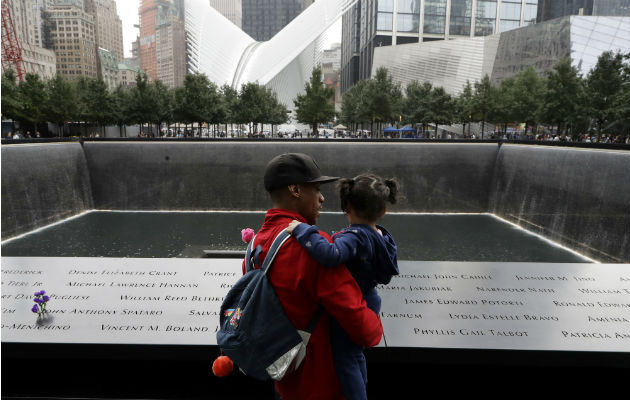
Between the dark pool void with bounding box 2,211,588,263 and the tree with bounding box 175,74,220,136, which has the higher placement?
the tree with bounding box 175,74,220,136

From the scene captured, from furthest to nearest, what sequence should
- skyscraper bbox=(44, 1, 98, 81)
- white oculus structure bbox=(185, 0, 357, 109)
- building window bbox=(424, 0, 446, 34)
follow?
1. skyscraper bbox=(44, 1, 98, 81)
2. building window bbox=(424, 0, 446, 34)
3. white oculus structure bbox=(185, 0, 357, 109)

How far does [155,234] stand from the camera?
12977mm

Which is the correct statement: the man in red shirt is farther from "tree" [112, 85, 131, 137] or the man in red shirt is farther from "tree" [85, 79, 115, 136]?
"tree" [85, 79, 115, 136]

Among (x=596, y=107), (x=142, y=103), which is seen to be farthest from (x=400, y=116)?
(x=142, y=103)

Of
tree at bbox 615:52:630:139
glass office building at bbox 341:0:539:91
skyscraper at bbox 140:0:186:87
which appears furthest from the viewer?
skyscraper at bbox 140:0:186:87

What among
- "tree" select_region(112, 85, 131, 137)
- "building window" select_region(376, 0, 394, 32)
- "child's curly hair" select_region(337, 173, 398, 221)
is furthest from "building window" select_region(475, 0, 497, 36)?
"child's curly hair" select_region(337, 173, 398, 221)

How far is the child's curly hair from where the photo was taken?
151 centimetres

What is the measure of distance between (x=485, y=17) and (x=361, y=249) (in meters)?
68.8

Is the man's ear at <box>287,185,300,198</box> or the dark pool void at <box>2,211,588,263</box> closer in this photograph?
the man's ear at <box>287,185,300,198</box>

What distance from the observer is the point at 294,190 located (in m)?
1.51

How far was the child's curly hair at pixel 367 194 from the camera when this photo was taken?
151cm

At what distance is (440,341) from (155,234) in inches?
474

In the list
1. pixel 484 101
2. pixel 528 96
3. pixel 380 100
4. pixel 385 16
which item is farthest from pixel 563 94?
pixel 385 16

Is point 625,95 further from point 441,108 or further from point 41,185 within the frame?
point 41,185
